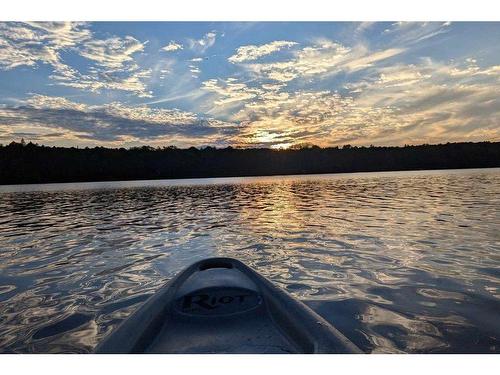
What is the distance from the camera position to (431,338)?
4801 mm

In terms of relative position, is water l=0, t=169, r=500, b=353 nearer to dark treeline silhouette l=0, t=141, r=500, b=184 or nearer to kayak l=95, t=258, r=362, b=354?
kayak l=95, t=258, r=362, b=354

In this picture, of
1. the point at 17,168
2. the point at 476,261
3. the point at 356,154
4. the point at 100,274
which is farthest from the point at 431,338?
the point at 356,154

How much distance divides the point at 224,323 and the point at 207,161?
153307 mm

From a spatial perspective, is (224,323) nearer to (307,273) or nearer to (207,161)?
(307,273)

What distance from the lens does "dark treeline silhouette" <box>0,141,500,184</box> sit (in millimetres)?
127188

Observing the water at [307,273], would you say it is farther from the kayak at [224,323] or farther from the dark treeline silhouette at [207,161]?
the dark treeline silhouette at [207,161]

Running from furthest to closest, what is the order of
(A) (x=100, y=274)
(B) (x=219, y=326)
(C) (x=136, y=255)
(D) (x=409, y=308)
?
(C) (x=136, y=255)
(A) (x=100, y=274)
(D) (x=409, y=308)
(B) (x=219, y=326)

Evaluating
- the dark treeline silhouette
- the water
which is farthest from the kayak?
the dark treeline silhouette

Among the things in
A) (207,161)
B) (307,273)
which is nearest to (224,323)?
(307,273)

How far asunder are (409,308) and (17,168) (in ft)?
475

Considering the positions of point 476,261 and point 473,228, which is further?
point 473,228

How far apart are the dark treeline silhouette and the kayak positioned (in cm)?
14017

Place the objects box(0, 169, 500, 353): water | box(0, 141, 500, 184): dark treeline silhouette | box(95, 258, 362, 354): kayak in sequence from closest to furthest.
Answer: box(95, 258, 362, 354): kayak < box(0, 169, 500, 353): water < box(0, 141, 500, 184): dark treeline silhouette

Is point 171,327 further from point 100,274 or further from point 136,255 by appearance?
point 136,255
